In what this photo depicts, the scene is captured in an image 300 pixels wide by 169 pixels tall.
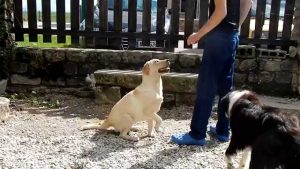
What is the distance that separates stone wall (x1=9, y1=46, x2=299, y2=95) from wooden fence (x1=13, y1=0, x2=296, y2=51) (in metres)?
0.31

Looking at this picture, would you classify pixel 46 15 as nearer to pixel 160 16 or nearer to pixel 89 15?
pixel 89 15

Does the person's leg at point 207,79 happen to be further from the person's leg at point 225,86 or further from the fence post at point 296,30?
the fence post at point 296,30

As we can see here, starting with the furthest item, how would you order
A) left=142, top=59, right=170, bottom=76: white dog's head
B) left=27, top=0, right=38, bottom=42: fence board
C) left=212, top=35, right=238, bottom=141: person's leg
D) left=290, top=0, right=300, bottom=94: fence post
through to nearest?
1. left=27, top=0, right=38, bottom=42: fence board
2. left=290, top=0, right=300, bottom=94: fence post
3. left=142, top=59, right=170, bottom=76: white dog's head
4. left=212, top=35, right=238, bottom=141: person's leg

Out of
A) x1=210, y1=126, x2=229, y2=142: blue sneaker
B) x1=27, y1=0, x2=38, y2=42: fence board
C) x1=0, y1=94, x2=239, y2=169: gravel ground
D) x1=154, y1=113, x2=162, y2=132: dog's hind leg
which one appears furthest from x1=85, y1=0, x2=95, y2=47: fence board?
x1=210, y1=126, x2=229, y2=142: blue sneaker

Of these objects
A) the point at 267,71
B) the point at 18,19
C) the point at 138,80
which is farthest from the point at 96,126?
the point at 267,71

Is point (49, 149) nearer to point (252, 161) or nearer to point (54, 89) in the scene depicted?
point (252, 161)

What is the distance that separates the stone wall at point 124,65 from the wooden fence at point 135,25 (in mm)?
311

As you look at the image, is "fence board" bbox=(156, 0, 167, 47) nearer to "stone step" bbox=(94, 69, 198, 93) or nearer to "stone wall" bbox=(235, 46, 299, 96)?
"stone step" bbox=(94, 69, 198, 93)

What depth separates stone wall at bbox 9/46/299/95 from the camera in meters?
6.84

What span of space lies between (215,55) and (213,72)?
0.57 feet

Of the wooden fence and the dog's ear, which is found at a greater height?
the wooden fence

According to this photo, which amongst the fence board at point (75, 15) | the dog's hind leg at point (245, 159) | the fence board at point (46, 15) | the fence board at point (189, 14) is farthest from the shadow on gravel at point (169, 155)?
the fence board at point (46, 15)

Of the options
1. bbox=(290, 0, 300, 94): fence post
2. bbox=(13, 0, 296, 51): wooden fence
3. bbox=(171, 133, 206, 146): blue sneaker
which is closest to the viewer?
bbox=(171, 133, 206, 146): blue sneaker

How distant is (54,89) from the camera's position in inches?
279
